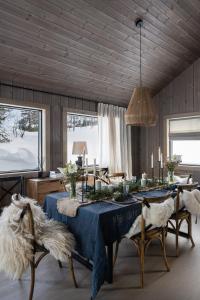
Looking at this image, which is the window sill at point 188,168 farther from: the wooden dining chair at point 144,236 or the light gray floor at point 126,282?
the wooden dining chair at point 144,236

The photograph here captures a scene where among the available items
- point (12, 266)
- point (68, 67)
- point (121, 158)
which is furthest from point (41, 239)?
point (121, 158)

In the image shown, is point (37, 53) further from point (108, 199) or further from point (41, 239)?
point (41, 239)

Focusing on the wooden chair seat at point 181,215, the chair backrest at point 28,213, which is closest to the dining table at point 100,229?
the chair backrest at point 28,213

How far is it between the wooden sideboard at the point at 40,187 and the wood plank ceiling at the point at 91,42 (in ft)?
6.15

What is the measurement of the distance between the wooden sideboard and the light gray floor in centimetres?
152

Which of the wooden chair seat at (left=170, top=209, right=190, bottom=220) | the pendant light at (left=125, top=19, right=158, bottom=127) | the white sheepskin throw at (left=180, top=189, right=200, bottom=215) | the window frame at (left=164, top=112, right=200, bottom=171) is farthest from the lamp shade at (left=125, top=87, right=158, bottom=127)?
the window frame at (left=164, top=112, right=200, bottom=171)

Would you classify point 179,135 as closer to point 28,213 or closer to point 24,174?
point 24,174

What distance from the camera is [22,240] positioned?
6.93 ft

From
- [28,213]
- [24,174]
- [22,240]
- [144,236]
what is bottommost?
[144,236]

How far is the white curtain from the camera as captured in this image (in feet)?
19.8

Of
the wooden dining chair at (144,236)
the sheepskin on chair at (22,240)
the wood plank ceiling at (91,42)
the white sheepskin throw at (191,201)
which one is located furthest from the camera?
the wood plank ceiling at (91,42)

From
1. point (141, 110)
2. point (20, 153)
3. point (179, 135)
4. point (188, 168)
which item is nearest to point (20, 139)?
point (20, 153)

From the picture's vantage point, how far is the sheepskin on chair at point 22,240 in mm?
2066

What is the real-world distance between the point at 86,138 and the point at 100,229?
3909 mm
